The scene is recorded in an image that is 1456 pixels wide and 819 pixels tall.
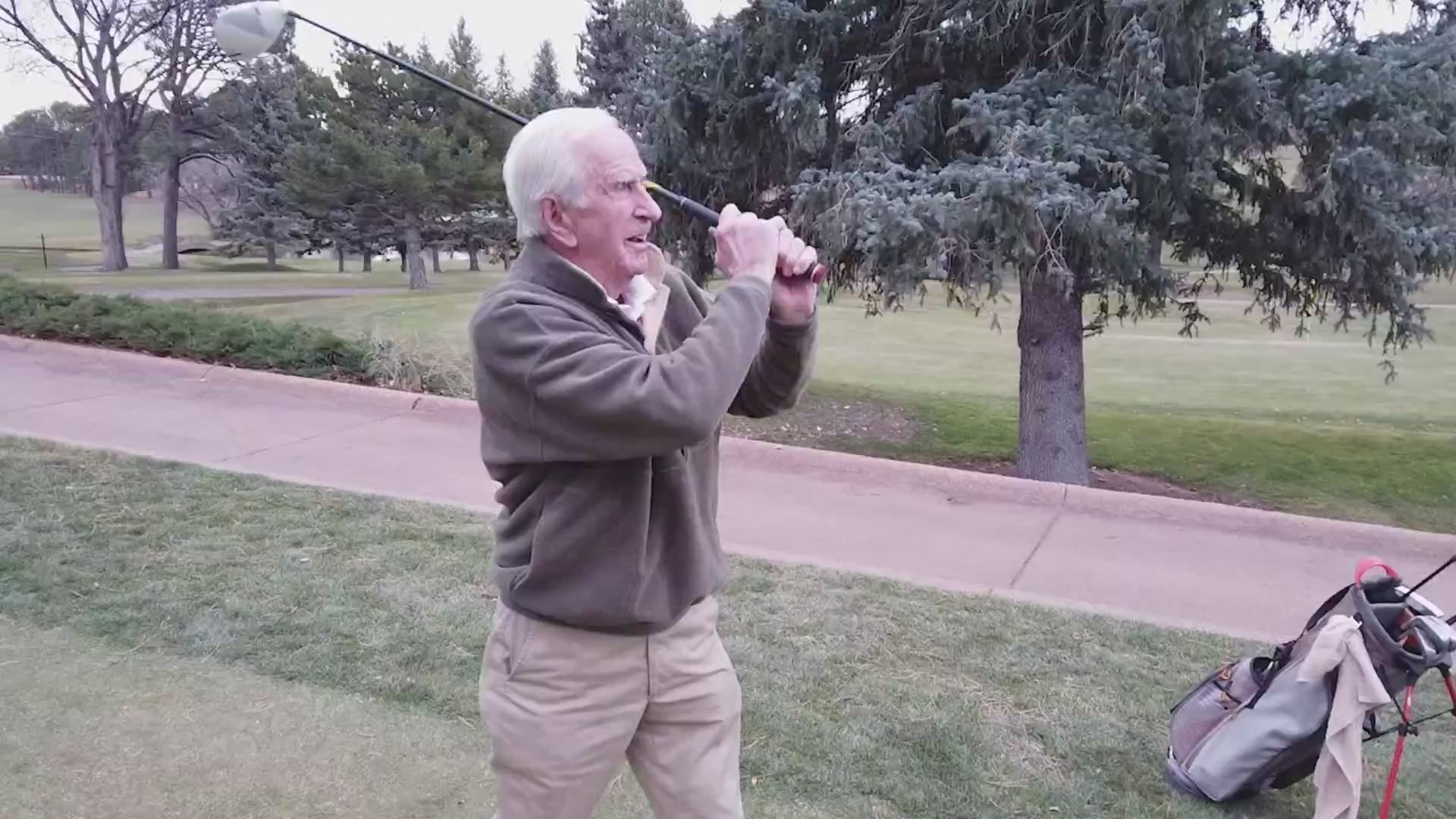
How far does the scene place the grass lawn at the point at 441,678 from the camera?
126 inches

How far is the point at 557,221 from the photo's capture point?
1.82 metres

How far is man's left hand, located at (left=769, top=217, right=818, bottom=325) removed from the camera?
2.03 metres

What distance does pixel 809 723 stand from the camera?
3.56 m

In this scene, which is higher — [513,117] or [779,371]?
[513,117]

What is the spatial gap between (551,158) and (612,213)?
0.43 feet

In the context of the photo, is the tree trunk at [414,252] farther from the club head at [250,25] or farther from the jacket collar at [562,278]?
the jacket collar at [562,278]

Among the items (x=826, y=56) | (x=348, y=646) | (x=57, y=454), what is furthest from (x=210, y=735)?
(x=826, y=56)

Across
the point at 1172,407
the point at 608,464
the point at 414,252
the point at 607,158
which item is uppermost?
the point at 607,158

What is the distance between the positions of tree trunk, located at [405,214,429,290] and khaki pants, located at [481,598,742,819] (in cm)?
2965

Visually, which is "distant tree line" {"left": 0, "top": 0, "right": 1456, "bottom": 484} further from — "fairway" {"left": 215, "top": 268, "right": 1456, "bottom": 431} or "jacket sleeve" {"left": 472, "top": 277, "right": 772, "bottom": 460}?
"jacket sleeve" {"left": 472, "top": 277, "right": 772, "bottom": 460}

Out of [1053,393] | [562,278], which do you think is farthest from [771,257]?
[1053,393]

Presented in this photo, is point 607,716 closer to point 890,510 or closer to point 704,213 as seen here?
point 704,213

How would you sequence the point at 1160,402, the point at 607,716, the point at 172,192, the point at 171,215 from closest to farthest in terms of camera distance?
the point at 607,716, the point at 1160,402, the point at 171,215, the point at 172,192

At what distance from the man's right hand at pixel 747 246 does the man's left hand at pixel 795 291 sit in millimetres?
165
